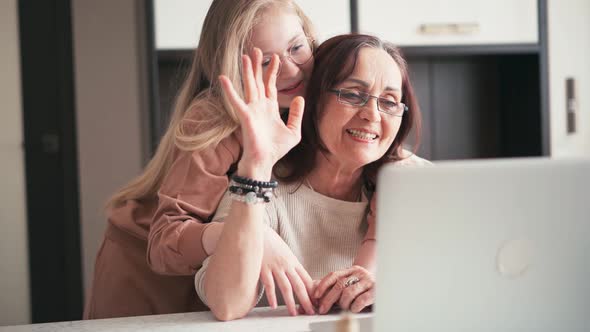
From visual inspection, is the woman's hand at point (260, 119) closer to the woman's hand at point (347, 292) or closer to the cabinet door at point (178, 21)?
the woman's hand at point (347, 292)

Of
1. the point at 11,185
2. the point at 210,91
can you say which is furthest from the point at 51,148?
the point at 210,91

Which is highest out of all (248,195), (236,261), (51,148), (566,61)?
(566,61)

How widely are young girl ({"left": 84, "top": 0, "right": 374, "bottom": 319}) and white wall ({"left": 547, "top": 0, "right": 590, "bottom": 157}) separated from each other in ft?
5.29

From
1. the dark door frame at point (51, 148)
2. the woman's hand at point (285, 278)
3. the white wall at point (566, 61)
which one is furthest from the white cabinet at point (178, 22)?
the woman's hand at point (285, 278)

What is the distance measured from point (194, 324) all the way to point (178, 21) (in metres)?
1.73

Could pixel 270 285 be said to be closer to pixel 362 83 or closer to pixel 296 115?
pixel 296 115

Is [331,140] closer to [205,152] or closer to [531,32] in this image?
[205,152]

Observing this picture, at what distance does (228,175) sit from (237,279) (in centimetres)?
48

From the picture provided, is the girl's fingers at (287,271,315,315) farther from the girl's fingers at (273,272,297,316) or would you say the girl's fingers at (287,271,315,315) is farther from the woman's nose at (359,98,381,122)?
the woman's nose at (359,98,381,122)

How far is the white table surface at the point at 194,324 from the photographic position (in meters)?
1.22

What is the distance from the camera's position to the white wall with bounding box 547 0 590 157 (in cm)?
309

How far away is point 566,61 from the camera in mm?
3102

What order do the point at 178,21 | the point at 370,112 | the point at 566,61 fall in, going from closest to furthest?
the point at 370,112 < the point at 178,21 < the point at 566,61

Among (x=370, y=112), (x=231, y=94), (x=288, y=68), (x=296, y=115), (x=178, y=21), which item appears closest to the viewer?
(x=231, y=94)
